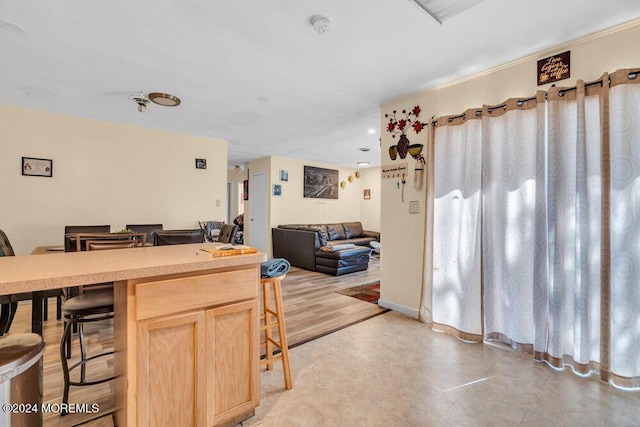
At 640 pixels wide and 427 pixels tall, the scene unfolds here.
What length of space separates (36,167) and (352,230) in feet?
19.4

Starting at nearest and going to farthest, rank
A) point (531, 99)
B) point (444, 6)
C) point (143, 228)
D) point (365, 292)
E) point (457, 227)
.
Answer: point (444, 6) → point (531, 99) → point (457, 227) → point (365, 292) → point (143, 228)

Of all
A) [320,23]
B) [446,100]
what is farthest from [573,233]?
[320,23]

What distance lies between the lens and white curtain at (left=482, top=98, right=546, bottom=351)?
230 centimetres

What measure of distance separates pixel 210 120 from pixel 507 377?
4355 millimetres

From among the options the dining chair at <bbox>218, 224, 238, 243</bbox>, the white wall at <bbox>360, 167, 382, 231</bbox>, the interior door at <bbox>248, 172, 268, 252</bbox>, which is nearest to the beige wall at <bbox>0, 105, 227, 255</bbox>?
the interior door at <bbox>248, 172, 268, 252</bbox>

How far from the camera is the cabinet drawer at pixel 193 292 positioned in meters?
1.24

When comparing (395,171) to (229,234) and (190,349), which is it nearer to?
(229,234)

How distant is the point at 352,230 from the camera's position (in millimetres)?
7422

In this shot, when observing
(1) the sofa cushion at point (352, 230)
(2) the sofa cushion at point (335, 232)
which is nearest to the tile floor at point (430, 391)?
(2) the sofa cushion at point (335, 232)

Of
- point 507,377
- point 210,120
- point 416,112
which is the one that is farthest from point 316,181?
point 507,377

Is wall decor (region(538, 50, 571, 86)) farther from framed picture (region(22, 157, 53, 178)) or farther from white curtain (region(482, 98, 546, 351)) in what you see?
framed picture (region(22, 157, 53, 178))

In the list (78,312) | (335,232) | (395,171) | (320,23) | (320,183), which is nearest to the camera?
(78,312)

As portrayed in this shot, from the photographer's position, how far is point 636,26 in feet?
6.26

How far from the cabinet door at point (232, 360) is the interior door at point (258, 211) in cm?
511
